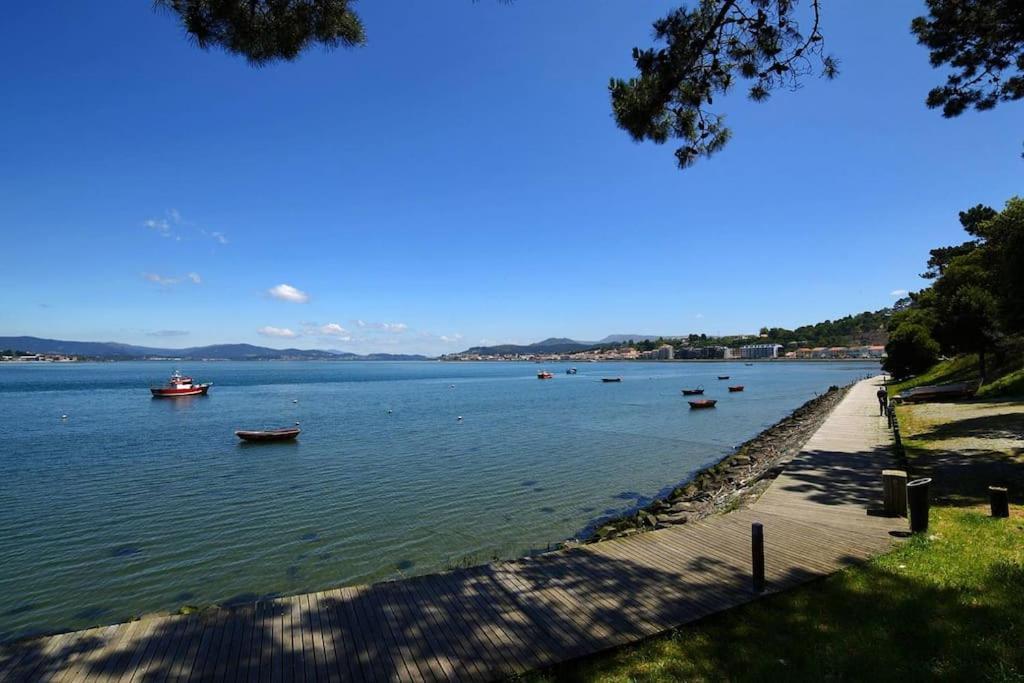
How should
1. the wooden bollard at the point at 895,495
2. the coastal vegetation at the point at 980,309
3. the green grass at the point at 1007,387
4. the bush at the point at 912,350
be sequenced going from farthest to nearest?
the bush at the point at 912,350 → the green grass at the point at 1007,387 → the coastal vegetation at the point at 980,309 → the wooden bollard at the point at 895,495

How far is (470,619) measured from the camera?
6.64m

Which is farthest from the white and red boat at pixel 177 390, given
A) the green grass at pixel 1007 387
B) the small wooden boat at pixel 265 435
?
the green grass at pixel 1007 387

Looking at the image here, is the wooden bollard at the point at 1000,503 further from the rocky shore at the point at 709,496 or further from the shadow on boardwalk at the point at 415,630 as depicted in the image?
the shadow on boardwalk at the point at 415,630

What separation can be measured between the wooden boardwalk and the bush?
4777cm

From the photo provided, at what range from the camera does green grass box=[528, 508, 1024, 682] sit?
5.14 metres

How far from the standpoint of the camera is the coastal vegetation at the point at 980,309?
18859mm

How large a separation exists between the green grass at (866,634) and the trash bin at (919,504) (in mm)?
1229

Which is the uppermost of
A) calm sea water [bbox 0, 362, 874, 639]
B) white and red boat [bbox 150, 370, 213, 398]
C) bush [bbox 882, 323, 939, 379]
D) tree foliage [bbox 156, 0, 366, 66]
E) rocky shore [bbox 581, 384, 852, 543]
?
tree foliage [bbox 156, 0, 366, 66]

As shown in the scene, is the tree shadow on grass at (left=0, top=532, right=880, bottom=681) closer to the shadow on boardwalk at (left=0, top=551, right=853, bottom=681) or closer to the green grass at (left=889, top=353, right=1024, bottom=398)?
the shadow on boardwalk at (left=0, top=551, right=853, bottom=681)

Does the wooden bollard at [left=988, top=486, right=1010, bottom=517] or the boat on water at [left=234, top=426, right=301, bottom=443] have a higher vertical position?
the wooden bollard at [left=988, top=486, right=1010, bottom=517]

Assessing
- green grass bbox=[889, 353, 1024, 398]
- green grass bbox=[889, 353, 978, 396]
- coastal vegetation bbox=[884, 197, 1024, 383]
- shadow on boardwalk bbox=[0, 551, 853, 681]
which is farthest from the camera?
green grass bbox=[889, 353, 978, 396]

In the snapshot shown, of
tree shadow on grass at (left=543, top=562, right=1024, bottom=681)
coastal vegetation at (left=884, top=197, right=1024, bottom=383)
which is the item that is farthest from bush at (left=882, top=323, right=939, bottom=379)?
tree shadow on grass at (left=543, top=562, right=1024, bottom=681)

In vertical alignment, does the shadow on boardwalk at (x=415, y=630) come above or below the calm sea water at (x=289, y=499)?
above

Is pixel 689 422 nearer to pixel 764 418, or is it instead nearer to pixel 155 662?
pixel 764 418
